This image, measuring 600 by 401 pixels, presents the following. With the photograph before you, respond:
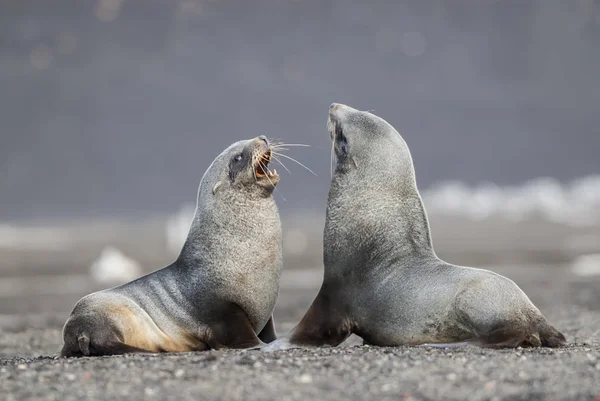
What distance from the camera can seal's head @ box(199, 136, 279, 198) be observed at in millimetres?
11016

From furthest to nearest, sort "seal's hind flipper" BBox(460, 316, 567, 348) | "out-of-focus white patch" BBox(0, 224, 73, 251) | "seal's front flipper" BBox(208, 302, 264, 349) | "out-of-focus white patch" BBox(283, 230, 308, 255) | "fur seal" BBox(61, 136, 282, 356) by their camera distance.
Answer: "out-of-focus white patch" BBox(0, 224, 73, 251), "out-of-focus white patch" BBox(283, 230, 308, 255), "seal's front flipper" BBox(208, 302, 264, 349), "fur seal" BBox(61, 136, 282, 356), "seal's hind flipper" BBox(460, 316, 567, 348)

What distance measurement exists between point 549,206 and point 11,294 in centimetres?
8101

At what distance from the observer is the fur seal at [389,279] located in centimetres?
934

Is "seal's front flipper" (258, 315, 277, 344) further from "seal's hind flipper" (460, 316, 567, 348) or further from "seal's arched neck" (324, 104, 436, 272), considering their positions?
"seal's hind flipper" (460, 316, 567, 348)

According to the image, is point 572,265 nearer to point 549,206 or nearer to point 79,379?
point 79,379

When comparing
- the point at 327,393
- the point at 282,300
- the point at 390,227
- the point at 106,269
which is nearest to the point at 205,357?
the point at 327,393

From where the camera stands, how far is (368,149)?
11.0m

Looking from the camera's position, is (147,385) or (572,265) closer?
(147,385)

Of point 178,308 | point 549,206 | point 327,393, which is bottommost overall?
point 327,393

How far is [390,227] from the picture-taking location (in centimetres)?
1048

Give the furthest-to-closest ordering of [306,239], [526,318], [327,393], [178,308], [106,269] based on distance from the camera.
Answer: [306,239] → [106,269] → [178,308] → [526,318] → [327,393]

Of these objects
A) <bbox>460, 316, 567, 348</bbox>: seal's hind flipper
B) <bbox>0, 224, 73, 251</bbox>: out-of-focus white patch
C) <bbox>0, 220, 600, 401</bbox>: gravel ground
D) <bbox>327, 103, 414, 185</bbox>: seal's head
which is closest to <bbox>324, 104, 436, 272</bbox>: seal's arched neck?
<bbox>327, 103, 414, 185</bbox>: seal's head

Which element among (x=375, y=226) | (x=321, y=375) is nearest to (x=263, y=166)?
(x=375, y=226)

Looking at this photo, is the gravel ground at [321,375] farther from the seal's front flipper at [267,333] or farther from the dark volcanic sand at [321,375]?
the seal's front flipper at [267,333]
